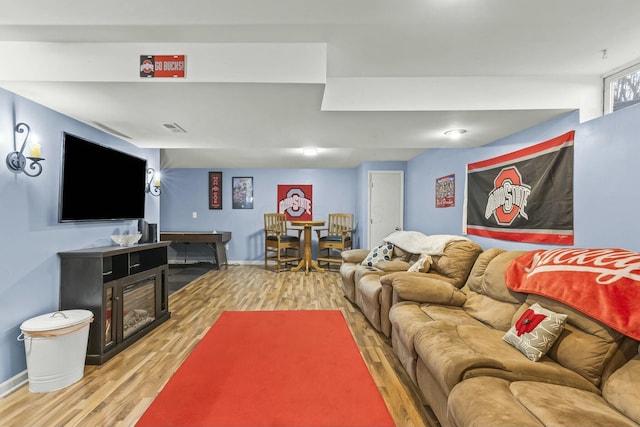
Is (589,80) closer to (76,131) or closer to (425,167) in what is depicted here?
(425,167)

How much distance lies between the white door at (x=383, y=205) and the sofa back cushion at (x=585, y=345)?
4.04 metres

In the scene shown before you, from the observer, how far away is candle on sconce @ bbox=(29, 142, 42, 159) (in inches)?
76.6

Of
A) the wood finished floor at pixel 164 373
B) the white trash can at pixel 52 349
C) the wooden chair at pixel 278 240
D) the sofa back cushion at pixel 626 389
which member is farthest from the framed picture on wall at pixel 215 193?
the sofa back cushion at pixel 626 389

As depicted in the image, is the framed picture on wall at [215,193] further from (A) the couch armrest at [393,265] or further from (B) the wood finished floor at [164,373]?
(A) the couch armrest at [393,265]

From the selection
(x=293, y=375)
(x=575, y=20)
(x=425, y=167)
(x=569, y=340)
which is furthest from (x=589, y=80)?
(x=293, y=375)

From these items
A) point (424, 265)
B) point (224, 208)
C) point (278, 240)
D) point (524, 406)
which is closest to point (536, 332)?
point (524, 406)

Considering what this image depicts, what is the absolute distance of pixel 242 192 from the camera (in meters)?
6.24

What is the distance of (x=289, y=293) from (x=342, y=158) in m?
2.66

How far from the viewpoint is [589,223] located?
1.98 metres

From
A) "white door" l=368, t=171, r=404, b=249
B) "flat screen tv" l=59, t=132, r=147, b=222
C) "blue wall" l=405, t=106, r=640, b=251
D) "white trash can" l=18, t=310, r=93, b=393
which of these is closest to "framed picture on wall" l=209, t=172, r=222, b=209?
"flat screen tv" l=59, t=132, r=147, b=222

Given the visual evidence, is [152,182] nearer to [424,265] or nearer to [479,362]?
[424,265]

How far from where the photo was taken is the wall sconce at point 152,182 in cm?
350

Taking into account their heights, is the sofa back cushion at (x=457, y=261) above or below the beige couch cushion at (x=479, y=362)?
above

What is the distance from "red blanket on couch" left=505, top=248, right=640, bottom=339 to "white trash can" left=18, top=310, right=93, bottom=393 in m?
3.05
